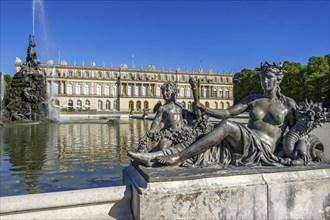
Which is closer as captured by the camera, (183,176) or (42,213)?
(42,213)

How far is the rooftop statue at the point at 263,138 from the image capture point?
2711 millimetres

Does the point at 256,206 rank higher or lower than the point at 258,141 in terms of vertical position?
lower

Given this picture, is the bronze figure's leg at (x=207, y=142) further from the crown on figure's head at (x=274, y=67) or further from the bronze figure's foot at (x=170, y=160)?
the crown on figure's head at (x=274, y=67)

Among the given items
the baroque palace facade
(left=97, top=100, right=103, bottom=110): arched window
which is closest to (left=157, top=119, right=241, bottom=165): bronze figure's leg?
the baroque palace facade

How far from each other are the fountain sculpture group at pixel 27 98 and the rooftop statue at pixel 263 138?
16.5 m

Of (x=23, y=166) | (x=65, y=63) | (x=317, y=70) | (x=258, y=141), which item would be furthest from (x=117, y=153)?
(x=65, y=63)

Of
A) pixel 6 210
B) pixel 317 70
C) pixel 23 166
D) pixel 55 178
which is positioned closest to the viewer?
pixel 6 210

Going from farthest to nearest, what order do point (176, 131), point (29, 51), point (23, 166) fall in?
point (29, 51)
point (23, 166)
point (176, 131)

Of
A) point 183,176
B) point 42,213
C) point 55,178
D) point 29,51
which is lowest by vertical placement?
point 55,178

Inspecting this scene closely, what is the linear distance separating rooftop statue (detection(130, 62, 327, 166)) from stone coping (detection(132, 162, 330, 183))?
82mm

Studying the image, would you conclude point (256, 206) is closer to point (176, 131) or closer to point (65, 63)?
point (176, 131)

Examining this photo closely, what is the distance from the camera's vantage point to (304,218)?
2570 mm

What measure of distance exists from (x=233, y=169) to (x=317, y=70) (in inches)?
1647

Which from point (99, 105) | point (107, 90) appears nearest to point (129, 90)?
point (107, 90)
